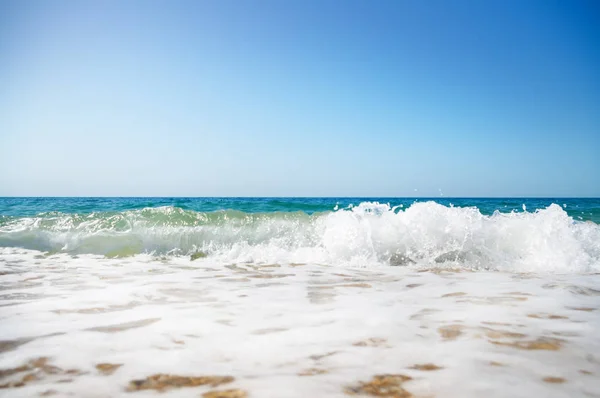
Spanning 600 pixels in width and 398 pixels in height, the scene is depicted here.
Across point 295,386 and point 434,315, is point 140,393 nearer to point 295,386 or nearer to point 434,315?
A: point 295,386

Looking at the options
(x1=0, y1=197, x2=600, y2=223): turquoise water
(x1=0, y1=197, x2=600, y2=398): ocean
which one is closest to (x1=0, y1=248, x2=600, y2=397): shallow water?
(x1=0, y1=197, x2=600, y2=398): ocean

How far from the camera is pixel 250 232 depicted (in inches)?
290

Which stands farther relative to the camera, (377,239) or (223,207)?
(223,207)

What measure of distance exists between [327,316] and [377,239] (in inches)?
140

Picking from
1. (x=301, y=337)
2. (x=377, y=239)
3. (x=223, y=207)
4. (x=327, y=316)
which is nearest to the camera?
(x=301, y=337)

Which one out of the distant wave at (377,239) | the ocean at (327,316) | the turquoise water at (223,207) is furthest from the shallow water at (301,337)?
the turquoise water at (223,207)

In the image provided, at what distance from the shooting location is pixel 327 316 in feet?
7.92

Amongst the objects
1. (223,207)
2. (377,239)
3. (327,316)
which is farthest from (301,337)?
(223,207)

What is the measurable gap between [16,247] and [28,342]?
6041mm

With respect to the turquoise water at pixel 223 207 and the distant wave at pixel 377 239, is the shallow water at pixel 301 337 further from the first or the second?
the turquoise water at pixel 223 207

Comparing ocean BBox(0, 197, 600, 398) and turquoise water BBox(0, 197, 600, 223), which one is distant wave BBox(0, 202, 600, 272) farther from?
turquoise water BBox(0, 197, 600, 223)

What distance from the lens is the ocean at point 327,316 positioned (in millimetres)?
1485

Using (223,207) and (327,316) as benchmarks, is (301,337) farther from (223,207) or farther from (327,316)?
(223,207)

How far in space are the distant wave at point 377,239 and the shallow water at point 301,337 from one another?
5.38 feet
